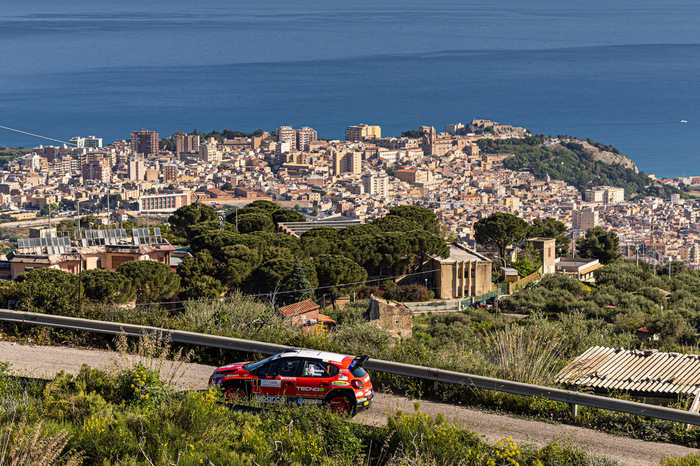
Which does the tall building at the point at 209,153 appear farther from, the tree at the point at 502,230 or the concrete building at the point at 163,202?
the tree at the point at 502,230

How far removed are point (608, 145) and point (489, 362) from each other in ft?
381

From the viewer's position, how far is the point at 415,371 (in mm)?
5336

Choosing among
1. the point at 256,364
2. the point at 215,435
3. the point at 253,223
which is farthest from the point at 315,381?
the point at 253,223

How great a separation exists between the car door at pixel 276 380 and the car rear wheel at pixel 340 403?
0.26m

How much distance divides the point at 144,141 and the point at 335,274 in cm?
9848

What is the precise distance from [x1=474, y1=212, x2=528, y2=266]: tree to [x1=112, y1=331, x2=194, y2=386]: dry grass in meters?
22.3

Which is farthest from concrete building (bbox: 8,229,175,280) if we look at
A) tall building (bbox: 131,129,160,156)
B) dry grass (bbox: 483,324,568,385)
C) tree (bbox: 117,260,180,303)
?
tall building (bbox: 131,129,160,156)

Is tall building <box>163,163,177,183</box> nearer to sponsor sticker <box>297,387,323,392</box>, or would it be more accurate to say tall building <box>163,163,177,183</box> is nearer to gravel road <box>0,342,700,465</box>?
gravel road <box>0,342,700,465</box>

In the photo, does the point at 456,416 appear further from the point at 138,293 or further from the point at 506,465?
the point at 138,293

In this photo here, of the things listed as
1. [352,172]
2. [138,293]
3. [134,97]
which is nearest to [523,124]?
[352,172]

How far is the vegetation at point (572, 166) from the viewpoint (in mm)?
103875

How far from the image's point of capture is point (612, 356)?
25.1 ft

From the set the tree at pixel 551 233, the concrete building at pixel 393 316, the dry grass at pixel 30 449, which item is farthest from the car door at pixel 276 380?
the tree at pixel 551 233

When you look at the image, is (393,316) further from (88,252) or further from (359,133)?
(359,133)
